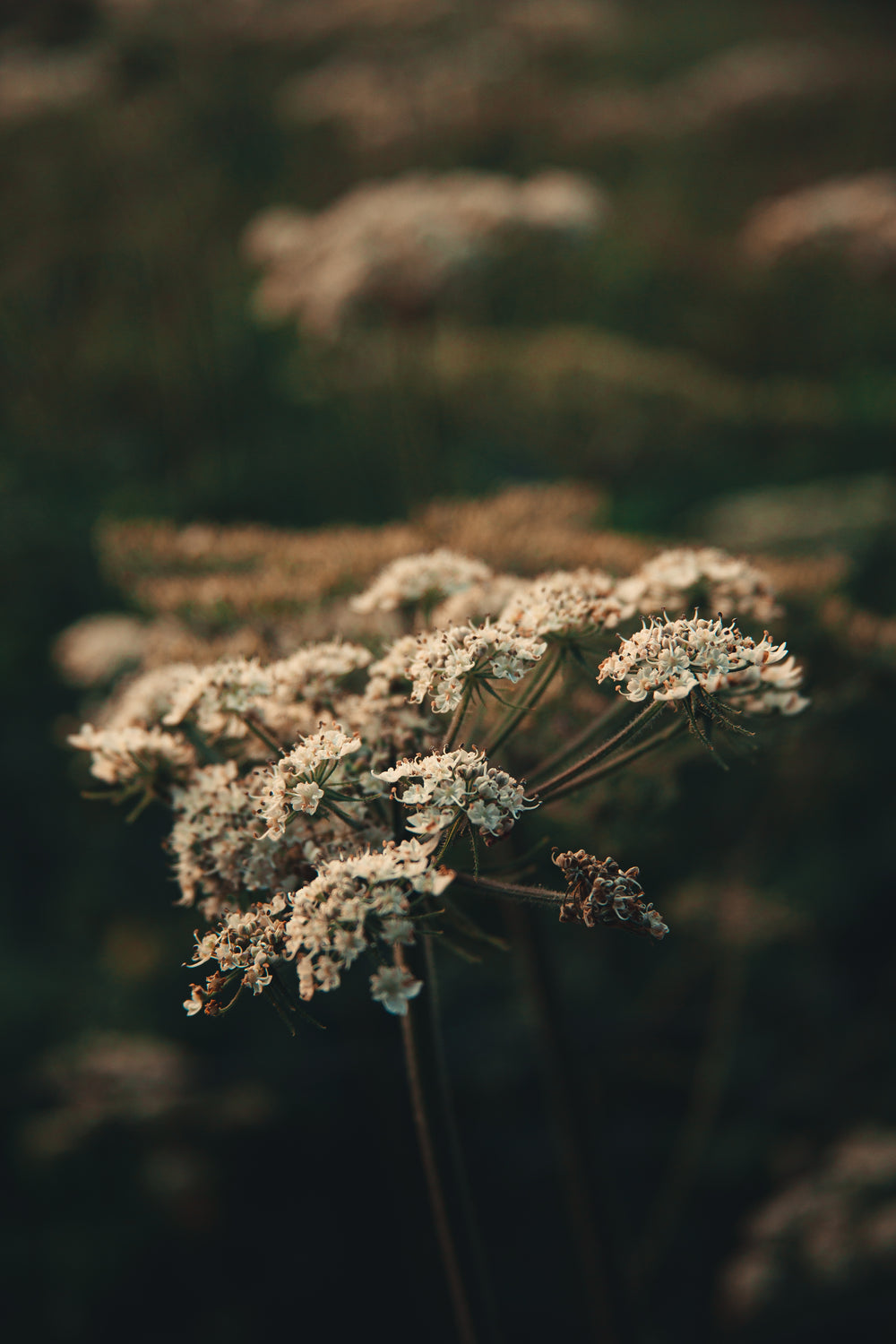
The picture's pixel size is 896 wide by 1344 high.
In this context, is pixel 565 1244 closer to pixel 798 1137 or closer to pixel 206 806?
pixel 798 1137

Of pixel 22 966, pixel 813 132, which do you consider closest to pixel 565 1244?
pixel 22 966

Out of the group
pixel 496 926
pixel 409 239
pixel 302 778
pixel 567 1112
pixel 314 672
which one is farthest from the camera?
pixel 409 239

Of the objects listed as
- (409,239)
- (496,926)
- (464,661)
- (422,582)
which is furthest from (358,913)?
(409,239)

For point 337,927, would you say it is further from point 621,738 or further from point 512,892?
point 621,738

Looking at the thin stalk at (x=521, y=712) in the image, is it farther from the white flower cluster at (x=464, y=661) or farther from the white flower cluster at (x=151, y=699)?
the white flower cluster at (x=151, y=699)

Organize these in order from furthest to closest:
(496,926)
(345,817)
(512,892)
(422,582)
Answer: (496,926), (422,582), (345,817), (512,892)

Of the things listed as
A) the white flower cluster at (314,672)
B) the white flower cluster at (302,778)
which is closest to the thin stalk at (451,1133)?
the white flower cluster at (302,778)
